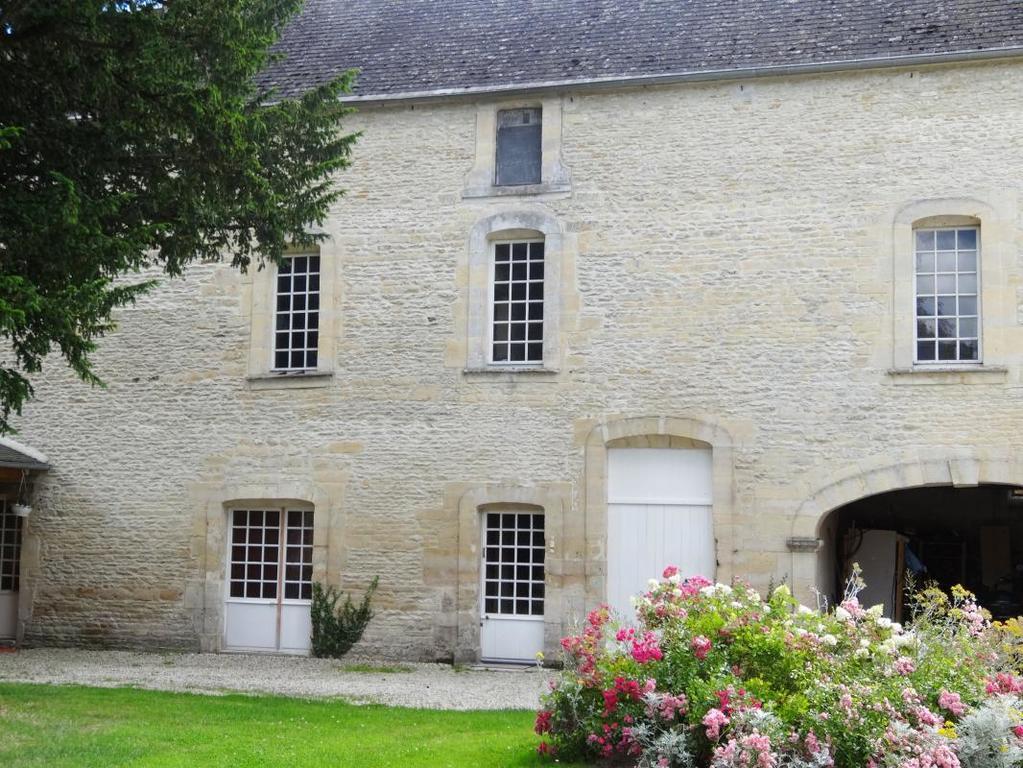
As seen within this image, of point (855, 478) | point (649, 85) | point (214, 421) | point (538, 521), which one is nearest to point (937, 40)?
point (649, 85)

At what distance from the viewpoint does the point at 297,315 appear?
14.4 m

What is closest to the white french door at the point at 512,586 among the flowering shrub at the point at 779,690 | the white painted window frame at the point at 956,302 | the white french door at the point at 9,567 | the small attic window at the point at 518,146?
the small attic window at the point at 518,146

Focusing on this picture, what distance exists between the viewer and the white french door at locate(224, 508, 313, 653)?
45.9ft

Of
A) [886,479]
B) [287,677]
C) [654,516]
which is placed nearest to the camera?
[287,677]

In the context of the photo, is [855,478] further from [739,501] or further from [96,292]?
[96,292]

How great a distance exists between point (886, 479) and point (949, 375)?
1.21m

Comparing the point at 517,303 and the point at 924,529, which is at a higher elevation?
the point at 517,303

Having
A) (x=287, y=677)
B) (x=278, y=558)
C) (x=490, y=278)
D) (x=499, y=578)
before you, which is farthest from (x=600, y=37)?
(x=287, y=677)

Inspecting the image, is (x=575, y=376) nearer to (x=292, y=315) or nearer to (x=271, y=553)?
(x=292, y=315)

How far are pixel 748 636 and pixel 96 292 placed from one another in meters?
4.63

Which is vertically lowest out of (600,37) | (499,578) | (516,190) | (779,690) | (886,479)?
(779,690)

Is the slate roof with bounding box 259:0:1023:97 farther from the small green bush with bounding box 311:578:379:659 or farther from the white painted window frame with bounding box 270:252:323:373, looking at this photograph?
the small green bush with bounding box 311:578:379:659

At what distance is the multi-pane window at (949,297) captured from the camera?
1241 centimetres

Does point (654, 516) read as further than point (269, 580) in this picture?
No
